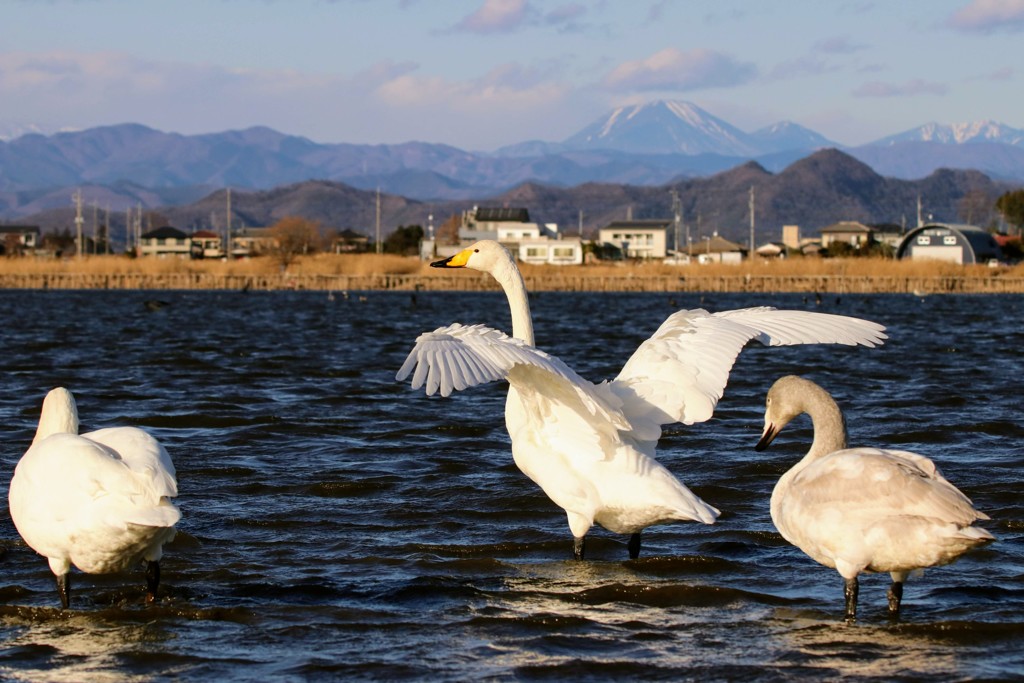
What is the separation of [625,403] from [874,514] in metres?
2.17

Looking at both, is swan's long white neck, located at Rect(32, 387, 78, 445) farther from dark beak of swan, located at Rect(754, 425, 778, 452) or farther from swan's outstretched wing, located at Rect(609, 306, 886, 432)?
dark beak of swan, located at Rect(754, 425, 778, 452)

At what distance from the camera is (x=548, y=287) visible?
79.0m

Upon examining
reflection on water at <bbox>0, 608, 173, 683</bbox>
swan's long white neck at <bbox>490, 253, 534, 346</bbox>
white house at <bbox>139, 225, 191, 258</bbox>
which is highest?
white house at <bbox>139, 225, 191, 258</bbox>

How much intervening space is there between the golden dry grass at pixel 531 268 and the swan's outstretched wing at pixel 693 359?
229 ft

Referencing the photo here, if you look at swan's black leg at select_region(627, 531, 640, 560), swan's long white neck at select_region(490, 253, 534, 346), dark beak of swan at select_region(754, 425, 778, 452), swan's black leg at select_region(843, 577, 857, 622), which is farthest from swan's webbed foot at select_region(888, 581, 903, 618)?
swan's long white neck at select_region(490, 253, 534, 346)

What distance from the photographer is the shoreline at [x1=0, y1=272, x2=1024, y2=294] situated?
7694 centimetres

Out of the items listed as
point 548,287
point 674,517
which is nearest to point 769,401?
point 674,517

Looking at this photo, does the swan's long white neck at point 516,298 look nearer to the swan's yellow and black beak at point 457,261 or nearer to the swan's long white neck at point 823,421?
the swan's yellow and black beak at point 457,261

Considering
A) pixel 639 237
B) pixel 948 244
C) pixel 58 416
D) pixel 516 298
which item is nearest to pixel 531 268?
pixel 948 244

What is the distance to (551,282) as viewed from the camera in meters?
79.7

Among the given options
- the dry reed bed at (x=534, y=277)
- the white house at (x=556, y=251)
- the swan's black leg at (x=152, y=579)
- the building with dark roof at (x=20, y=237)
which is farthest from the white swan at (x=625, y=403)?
the building with dark roof at (x=20, y=237)

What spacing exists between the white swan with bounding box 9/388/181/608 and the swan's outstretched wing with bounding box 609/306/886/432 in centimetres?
284

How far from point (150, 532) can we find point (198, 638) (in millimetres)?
637

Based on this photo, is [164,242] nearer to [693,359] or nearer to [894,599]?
[693,359]
